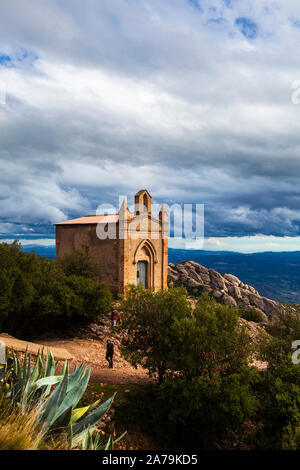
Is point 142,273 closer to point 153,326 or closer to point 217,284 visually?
point 153,326

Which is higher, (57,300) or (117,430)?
(57,300)

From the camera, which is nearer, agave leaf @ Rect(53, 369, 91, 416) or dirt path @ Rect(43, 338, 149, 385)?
agave leaf @ Rect(53, 369, 91, 416)

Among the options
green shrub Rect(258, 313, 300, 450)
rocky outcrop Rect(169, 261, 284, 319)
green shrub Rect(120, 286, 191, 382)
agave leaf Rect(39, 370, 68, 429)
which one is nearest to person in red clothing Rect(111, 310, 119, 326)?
green shrub Rect(120, 286, 191, 382)

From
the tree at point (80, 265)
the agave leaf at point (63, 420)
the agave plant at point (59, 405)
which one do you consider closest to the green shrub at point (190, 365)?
the agave plant at point (59, 405)

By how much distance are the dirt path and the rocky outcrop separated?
105 ft

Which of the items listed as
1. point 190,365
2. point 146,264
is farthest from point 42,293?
point 190,365

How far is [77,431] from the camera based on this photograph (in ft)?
24.0

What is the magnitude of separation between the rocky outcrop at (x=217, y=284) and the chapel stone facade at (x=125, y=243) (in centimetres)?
2298

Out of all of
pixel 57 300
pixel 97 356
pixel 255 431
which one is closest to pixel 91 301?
pixel 57 300

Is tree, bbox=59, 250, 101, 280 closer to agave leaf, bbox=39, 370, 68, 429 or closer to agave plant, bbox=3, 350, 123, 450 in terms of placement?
agave plant, bbox=3, 350, 123, 450

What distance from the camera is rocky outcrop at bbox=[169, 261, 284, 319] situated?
53.8 meters

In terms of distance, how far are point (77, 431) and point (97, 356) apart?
12.8 metres

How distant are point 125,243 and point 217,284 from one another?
3649cm
